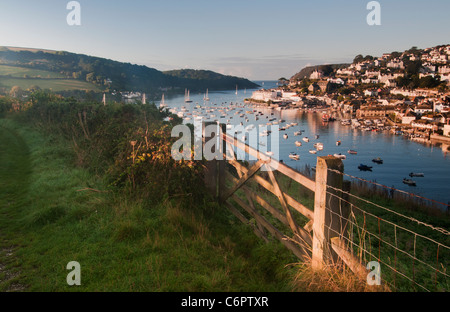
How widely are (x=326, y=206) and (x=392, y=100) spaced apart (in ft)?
390

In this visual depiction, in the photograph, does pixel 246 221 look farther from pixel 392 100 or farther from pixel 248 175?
pixel 392 100

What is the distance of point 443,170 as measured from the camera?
4619cm

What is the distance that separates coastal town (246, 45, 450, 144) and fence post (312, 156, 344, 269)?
2960 inches

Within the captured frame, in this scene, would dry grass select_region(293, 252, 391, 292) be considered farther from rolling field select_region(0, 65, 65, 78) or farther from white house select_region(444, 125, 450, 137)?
rolling field select_region(0, 65, 65, 78)

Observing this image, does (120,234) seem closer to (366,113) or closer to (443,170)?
(443,170)

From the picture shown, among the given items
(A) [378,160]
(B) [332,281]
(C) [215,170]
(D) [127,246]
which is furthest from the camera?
(A) [378,160]

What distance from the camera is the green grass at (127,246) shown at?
142 inches

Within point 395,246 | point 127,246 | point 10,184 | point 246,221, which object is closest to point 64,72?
point 10,184

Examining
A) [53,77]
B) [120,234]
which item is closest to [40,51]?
[53,77]

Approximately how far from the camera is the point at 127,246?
4.36 metres

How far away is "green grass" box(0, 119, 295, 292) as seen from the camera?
3.60 meters

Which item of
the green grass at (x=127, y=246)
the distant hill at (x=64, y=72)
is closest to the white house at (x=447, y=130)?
the distant hill at (x=64, y=72)
